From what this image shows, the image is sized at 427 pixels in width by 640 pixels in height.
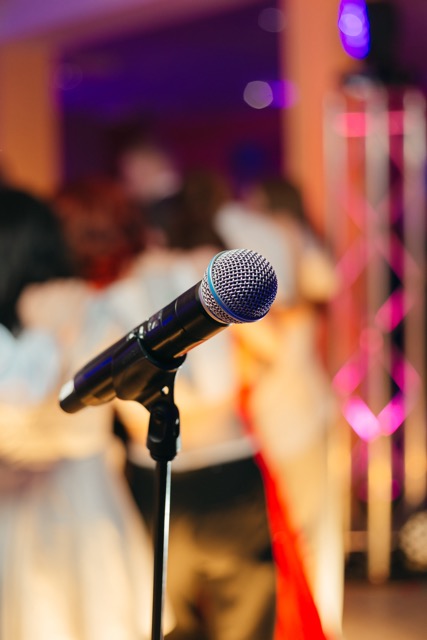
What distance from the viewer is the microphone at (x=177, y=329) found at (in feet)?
3.40

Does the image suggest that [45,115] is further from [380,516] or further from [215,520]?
[215,520]

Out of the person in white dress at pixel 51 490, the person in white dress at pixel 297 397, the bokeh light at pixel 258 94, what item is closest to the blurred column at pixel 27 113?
the person in white dress at pixel 297 397

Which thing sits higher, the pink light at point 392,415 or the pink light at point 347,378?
the pink light at point 347,378

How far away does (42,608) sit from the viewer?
1912 mm

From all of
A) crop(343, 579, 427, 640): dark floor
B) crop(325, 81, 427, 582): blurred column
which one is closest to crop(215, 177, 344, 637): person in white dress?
crop(343, 579, 427, 640): dark floor

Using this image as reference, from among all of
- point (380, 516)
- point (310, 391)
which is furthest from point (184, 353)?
point (380, 516)

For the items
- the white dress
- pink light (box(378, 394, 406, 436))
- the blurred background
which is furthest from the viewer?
pink light (box(378, 394, 406, 436))

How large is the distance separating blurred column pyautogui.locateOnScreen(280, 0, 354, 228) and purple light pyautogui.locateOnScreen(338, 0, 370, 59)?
0.44 meters

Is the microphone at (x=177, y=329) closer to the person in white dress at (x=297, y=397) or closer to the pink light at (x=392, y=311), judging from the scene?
the person in white dress at (x=297, y=397)

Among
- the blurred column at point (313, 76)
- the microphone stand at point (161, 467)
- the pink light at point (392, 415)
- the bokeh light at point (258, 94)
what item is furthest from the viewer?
the bokeh light at point (258, 94)

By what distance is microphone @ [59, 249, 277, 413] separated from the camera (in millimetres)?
1037

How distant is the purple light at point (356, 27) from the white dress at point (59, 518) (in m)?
2.48

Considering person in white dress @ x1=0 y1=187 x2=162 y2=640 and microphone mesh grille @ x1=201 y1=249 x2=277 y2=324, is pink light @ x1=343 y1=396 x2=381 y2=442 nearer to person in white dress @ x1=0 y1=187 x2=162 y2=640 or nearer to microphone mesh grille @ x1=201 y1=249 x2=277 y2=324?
person in white dress @ x1=0 y1=187 x2=162 y2=640

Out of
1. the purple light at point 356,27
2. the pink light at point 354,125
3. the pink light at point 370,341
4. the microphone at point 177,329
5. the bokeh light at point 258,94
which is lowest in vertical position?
the microphone at point 177,329
